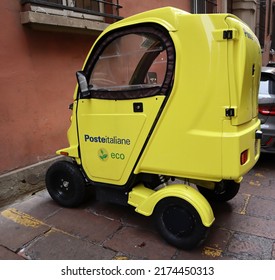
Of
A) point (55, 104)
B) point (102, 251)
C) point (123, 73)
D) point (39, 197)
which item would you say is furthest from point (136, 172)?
point (55, 104)

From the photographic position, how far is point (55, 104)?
14.4 ft

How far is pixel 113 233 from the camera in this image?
10.2ft

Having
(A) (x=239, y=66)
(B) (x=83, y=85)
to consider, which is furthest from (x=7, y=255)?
(A) (x=239, y=66)

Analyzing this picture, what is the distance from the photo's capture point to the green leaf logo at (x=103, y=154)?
123 inches

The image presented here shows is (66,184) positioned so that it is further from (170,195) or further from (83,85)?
(170,195)

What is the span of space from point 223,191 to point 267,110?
1.76 meters

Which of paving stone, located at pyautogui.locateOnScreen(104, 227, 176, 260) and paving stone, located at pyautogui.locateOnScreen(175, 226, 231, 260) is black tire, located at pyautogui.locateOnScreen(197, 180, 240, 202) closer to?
paving stone, located at pyautogui.locateOnScreen(175, 226, 231, 260)

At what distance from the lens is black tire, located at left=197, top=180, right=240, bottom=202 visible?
3.44m

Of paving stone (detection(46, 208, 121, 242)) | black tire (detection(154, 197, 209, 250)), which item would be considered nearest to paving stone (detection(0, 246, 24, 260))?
paving stone (detection(46, 208, 121, 242))

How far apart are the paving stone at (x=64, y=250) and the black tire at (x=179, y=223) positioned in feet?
1.65

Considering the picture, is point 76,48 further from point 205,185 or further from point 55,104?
point 205,185

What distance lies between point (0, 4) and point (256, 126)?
3022 mm

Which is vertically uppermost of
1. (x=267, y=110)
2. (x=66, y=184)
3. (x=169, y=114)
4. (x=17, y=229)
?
(x=169, y=114)

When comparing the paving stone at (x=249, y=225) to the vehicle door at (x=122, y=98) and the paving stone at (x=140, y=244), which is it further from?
the vehicle door at (x=122, y=98)
